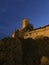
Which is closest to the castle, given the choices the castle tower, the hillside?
the castle tower

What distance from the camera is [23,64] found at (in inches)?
1275

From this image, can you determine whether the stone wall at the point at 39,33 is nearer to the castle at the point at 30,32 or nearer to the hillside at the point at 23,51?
the castle at the point at 30,32

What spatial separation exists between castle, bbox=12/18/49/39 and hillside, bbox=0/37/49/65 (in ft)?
27.7

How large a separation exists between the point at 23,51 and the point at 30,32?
64.2ft

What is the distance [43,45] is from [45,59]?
4.76m

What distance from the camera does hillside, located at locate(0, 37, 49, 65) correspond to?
105 feet

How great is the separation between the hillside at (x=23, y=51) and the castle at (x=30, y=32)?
27.7 ft

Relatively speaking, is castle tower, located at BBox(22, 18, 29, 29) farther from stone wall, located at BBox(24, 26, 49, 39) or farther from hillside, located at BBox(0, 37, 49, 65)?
hillside, located at BBox(0, 37, 49, 65)

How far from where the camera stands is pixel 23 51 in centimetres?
3522

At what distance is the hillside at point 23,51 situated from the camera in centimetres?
3192

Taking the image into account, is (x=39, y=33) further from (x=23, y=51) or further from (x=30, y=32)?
(x=23, y=51)

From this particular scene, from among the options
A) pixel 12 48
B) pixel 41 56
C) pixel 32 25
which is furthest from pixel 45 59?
pixel 32 25

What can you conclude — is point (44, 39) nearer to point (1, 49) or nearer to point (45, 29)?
point (1, 49)

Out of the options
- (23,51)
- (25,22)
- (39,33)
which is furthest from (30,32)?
(23,51)
